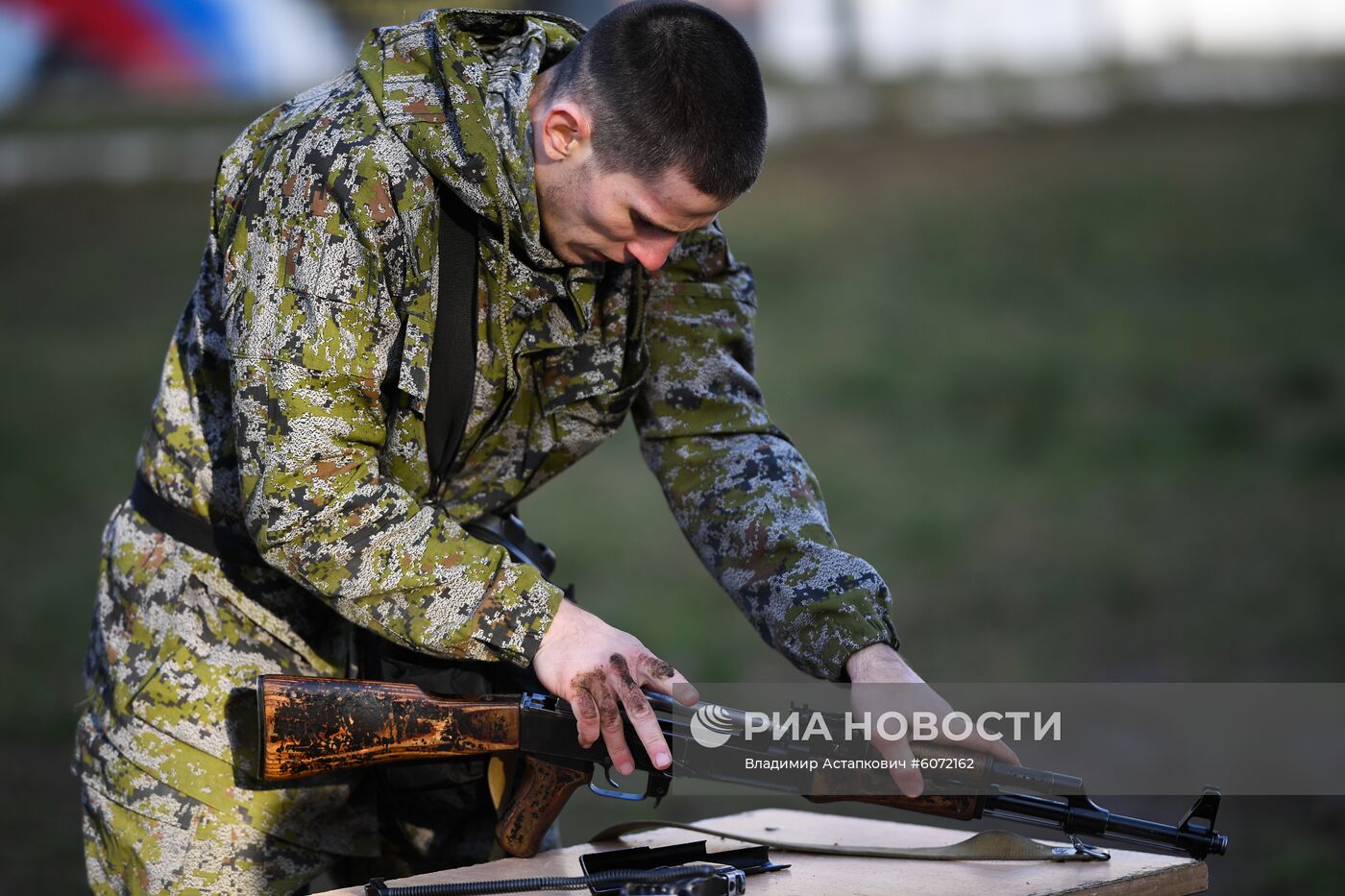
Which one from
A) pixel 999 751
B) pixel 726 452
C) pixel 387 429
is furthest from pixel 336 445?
pixel 999 751

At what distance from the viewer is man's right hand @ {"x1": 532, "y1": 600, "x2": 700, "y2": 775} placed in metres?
2.47

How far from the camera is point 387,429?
2.67 metres

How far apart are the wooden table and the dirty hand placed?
8.6 inches

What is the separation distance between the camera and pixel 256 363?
2414 millimetres

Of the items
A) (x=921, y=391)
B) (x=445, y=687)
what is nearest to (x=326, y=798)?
(x=445, y=687)

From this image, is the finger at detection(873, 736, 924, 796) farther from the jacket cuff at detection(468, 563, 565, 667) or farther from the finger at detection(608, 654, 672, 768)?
the jacket cuff at detection(468, 563, 565, 667)

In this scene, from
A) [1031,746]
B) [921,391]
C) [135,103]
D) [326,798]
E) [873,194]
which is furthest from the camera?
[135,103]

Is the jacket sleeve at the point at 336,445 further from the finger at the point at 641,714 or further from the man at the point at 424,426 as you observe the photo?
the finger at the point at 641,714

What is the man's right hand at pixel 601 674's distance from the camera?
8.11 ft

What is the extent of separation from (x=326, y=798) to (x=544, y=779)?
18.7 inches

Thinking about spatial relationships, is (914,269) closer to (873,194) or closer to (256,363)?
(873,194)

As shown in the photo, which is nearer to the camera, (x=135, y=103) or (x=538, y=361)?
(x=538, y=361)

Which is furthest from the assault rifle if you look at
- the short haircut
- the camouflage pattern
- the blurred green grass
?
Result: the blurred green grass

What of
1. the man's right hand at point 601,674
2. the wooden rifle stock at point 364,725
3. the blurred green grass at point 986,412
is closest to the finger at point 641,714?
the man's right hand at point 601,674
